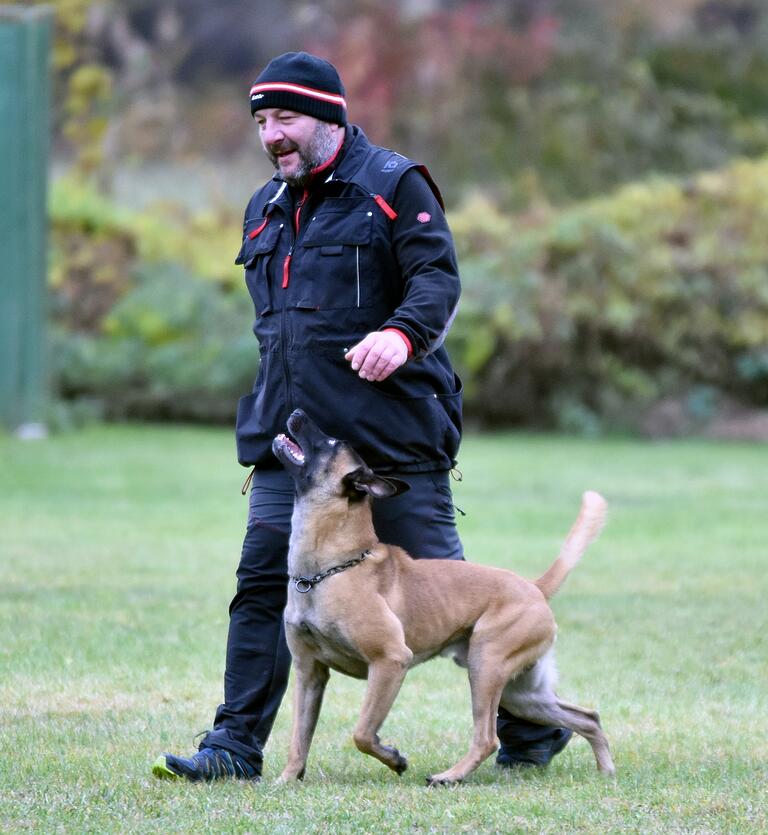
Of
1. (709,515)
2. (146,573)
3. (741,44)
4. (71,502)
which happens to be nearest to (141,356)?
(71,502)

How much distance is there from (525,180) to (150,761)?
22.1m

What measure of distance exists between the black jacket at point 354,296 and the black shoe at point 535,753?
1.13m

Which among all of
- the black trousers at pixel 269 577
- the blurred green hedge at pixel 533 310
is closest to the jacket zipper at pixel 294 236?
the black trousers at pixel 269 577

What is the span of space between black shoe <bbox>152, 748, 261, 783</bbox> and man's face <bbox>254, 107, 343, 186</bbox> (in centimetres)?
193

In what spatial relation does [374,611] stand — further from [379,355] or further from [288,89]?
[288,89]

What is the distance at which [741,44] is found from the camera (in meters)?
30.4

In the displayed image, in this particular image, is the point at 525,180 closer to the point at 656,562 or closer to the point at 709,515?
the point at 709,515

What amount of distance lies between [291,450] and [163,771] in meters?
1.11

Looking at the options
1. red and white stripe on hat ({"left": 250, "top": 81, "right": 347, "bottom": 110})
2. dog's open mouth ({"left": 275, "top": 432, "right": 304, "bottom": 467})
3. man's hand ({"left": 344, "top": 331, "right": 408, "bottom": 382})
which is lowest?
dog's open mouth ({"left": 275, "top": 432, "right": 304, "bottom": 467})

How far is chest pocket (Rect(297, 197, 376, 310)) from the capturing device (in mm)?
5168

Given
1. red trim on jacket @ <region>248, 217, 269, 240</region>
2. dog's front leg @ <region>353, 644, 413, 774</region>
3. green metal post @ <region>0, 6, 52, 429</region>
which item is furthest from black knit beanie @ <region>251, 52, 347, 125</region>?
green metal post @ <region>0, 6, 52, 429</region>

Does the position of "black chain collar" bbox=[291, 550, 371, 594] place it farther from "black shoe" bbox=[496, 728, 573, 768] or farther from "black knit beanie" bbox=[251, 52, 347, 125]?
"black knit beanie" bbox=[251, 52, 347, 125]

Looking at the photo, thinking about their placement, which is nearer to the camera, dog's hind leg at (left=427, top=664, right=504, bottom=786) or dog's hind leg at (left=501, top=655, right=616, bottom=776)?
dog's hind leg at (left=427, top=664, right=504, bottom=786)

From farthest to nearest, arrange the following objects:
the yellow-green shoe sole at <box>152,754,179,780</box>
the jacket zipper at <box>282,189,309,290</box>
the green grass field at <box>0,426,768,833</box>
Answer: the jacket zipper at <box>282,189,309,290</box> < the yellow-green shoe sole at <box>152,754,179,780</box> < the green grass field at <box>0,426,768,833</box>
